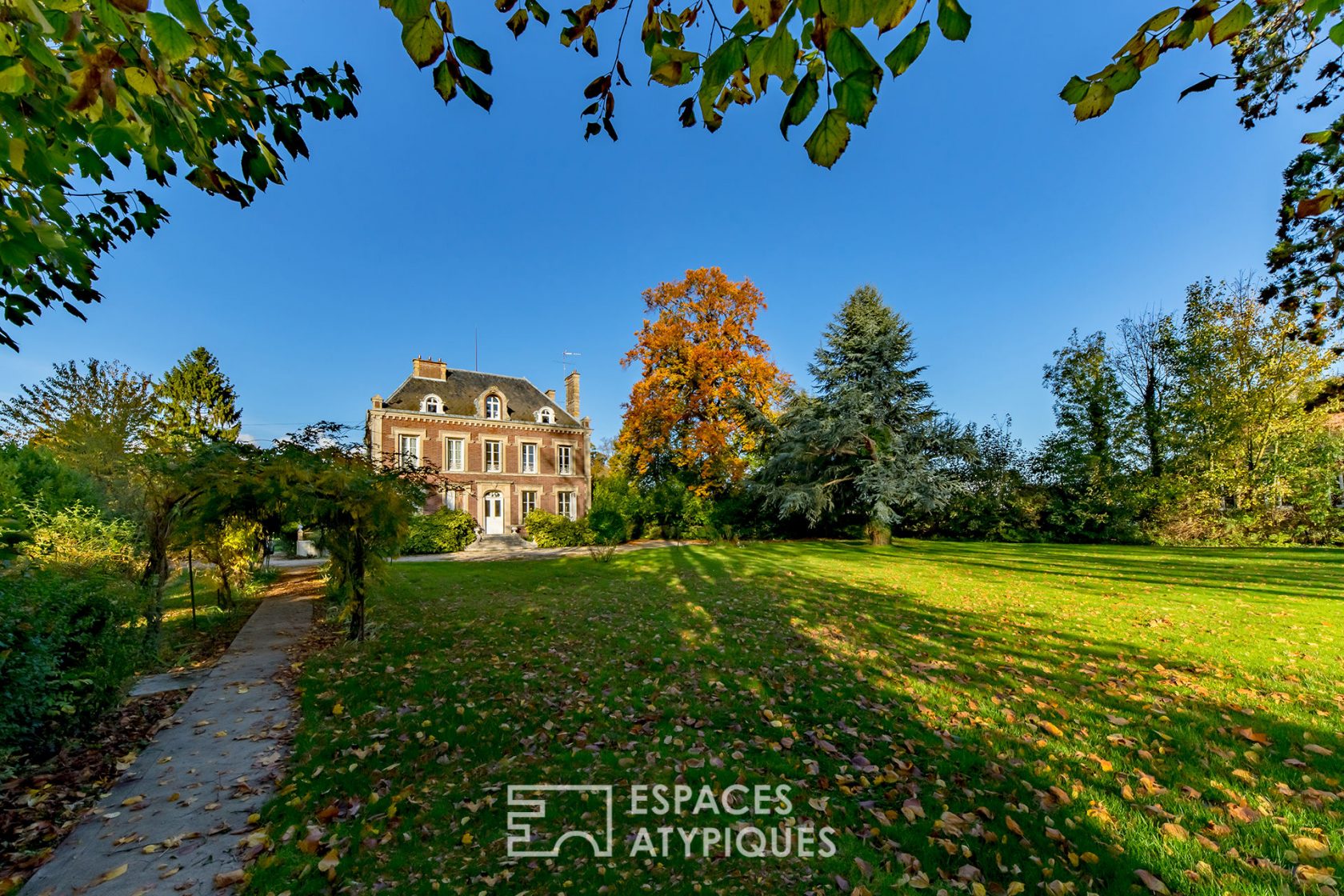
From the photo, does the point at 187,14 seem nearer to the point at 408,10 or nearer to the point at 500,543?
the point at 408,10

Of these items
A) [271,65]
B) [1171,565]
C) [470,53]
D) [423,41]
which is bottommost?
[1171,565]

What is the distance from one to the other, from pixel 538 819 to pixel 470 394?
29.4 m

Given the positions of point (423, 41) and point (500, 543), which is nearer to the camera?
point (423, 41)

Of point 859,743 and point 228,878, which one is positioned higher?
point 228,878

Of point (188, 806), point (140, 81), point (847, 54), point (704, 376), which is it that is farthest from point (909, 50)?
point (704, 376)

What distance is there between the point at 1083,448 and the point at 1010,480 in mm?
3386

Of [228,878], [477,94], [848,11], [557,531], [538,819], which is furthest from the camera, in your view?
[557,531]

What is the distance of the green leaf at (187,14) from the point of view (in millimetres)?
1445

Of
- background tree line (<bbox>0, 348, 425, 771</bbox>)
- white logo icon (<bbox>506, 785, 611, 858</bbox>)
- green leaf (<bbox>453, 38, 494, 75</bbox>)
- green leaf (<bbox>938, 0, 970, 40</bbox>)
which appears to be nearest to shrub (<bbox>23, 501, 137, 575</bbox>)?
background tree line (<bbox>0, 348, 425, 771</bbox>)

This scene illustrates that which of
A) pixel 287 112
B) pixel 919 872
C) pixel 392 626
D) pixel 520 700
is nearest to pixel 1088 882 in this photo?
pixel 919 872

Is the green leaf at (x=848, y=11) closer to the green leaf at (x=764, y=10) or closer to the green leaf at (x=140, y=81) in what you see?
the green leaf at (x=764, y=10)

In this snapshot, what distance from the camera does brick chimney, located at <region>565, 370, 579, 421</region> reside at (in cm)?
3334

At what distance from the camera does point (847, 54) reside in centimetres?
127

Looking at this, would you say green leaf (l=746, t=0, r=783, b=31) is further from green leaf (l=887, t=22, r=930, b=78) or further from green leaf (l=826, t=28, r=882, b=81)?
green leaf (l=887, t=22, r=930, b=78)
